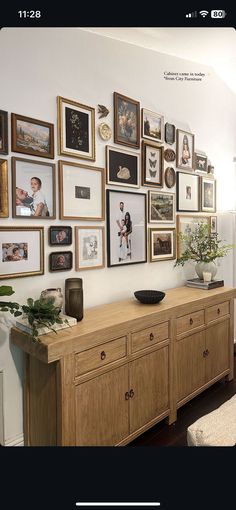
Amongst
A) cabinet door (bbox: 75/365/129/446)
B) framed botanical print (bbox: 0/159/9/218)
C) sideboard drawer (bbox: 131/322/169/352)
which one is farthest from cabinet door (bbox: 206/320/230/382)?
framed botanical print (bbox: 0/159/9/218)

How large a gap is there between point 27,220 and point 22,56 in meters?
0.86

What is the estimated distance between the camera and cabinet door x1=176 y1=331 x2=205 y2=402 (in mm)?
2066

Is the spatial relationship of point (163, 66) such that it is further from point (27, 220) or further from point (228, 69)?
point (27, 220)

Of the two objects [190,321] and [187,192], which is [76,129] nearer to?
[187,192]

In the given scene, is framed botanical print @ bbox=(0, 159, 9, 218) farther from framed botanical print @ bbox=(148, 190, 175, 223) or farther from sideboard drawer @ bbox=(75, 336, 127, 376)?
framed botanical print @ bbox=(148, 190, 175, 223)

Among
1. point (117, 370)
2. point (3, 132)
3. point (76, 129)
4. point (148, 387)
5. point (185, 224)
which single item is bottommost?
point (148, 387)

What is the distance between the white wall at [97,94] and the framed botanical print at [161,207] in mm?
374

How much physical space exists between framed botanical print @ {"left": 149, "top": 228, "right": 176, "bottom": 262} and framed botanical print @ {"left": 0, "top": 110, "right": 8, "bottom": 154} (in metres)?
1.26

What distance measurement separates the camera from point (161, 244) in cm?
253

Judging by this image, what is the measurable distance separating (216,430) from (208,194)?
2407 millimetres

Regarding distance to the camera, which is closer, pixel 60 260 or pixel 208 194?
pixel 60 260

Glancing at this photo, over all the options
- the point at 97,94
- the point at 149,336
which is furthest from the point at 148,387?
the point at 97,94
